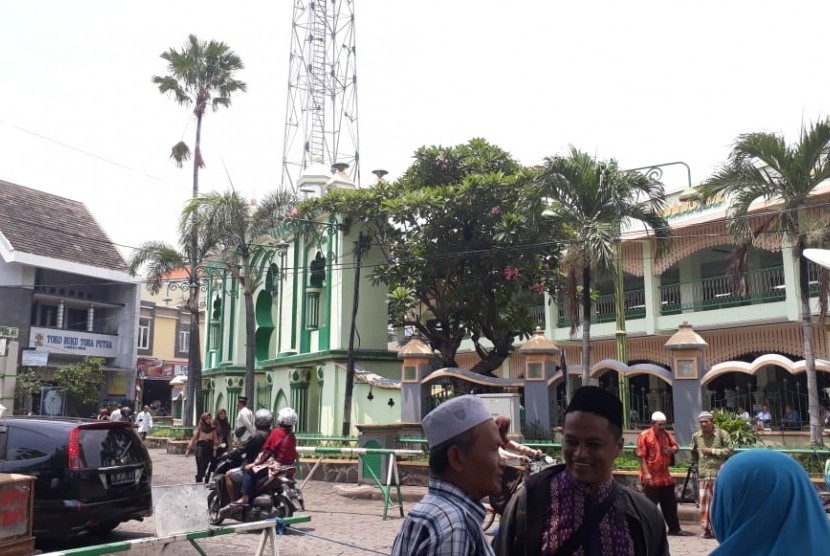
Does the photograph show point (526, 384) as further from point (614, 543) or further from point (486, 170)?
point (614, 543)

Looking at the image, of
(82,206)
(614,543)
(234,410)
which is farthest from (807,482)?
(82,206)

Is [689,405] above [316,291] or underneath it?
underneath

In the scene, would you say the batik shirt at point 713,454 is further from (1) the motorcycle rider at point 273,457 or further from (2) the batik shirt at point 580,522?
(2) the batik shirt at point 580,522

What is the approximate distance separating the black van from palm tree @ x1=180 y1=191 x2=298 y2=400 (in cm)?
1398

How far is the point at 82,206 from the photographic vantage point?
4144 centimetres

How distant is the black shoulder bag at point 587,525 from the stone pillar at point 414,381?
618 inches

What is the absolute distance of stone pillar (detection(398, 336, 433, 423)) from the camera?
18.6 metres

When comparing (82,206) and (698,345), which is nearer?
(698,345)

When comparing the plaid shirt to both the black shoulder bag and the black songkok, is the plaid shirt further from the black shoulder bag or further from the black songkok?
the black songkok

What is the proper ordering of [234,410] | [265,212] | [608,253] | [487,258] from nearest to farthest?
[608,253] < [487,258] < [265,212] < [234,410]

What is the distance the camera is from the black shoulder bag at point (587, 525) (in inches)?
111

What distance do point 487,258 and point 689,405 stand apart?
5.87 meters

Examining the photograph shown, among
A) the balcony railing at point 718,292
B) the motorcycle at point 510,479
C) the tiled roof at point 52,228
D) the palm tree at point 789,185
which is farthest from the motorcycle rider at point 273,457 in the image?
the tiled roof at point 52,228

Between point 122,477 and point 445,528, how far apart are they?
8.30m
